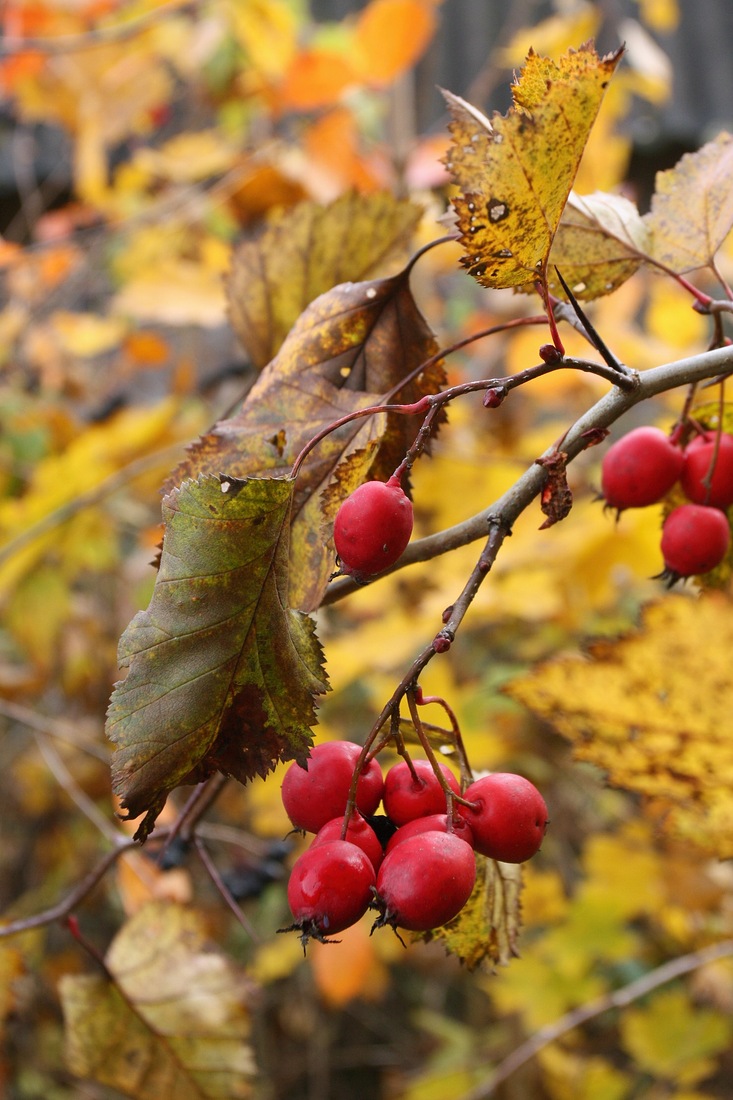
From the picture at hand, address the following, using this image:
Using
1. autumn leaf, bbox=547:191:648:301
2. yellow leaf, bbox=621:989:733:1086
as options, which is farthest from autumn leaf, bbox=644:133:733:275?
yellow leaf, bbox=621:989:733:1086

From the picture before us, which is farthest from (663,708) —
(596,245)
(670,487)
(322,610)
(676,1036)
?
(676,1036)

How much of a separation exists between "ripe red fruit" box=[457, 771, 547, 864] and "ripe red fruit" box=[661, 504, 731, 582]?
0.55 ft

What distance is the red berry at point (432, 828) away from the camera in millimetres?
390

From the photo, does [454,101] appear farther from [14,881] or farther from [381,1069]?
[381,1069]

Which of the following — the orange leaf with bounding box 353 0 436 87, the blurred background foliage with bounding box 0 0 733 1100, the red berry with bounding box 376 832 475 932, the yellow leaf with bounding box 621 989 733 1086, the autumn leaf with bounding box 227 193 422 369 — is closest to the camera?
the red berry with bounding box 376 832 475 932

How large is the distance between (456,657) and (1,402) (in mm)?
1007

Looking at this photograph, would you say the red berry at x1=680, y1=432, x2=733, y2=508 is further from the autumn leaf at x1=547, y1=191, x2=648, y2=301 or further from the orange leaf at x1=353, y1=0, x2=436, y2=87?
the orange leaf at x1=353, y1=0, x2=436, y2=87

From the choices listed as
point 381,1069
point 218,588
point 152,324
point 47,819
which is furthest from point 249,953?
point 218,588

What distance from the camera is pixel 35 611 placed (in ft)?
4.81

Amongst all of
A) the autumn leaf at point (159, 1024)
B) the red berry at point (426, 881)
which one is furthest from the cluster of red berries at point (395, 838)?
the autumn leaf at point (159, 1024)

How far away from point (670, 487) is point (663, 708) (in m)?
0.28

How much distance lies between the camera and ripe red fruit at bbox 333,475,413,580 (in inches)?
14.4

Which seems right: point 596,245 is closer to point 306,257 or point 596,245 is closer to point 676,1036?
point 306,257

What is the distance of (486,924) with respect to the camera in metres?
0.49
